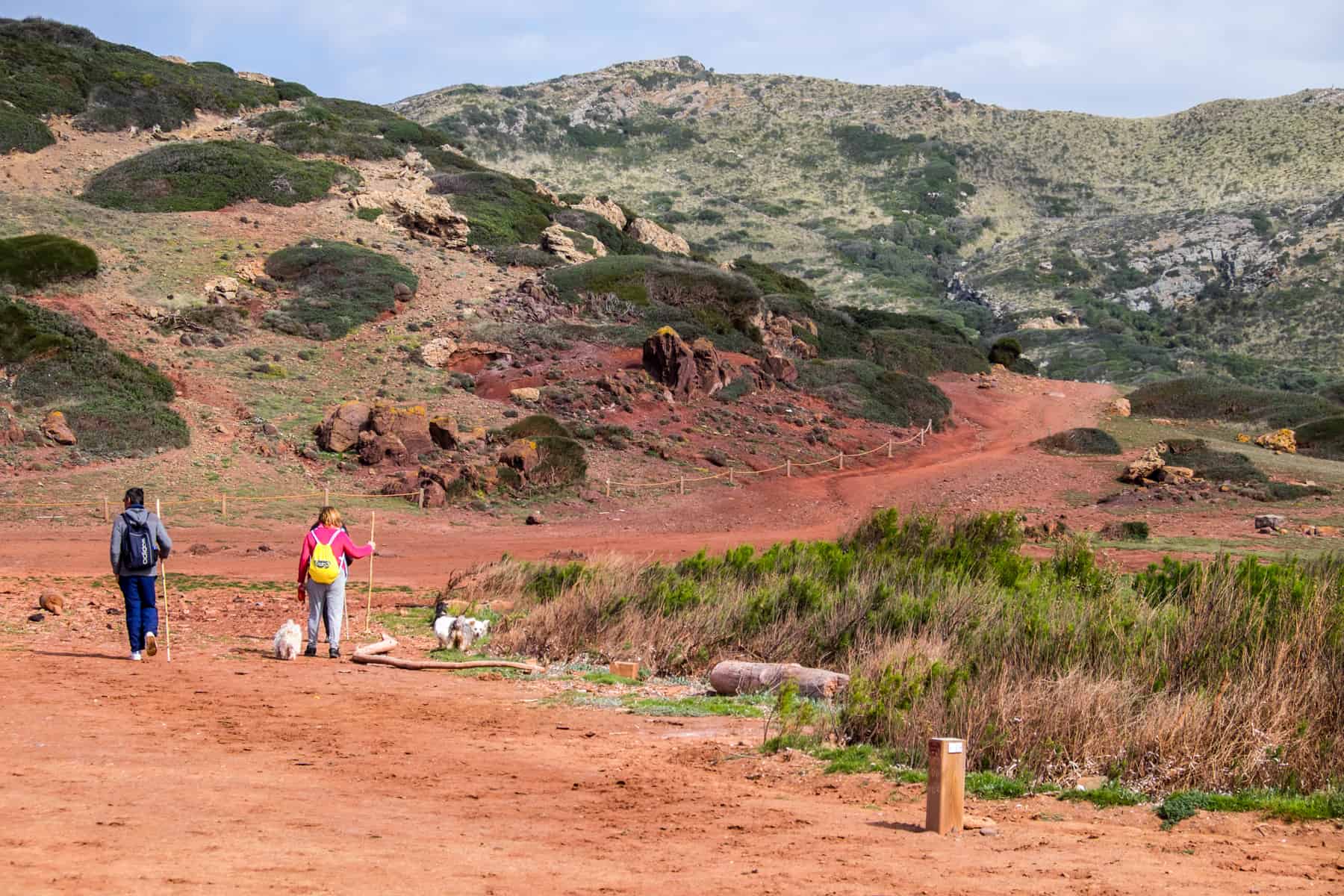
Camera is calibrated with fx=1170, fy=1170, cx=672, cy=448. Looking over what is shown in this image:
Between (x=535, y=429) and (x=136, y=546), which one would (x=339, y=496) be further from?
(x=136, y=546)

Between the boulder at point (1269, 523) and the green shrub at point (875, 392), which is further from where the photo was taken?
the green shrub at point (875, 392)

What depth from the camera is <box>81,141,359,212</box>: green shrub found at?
39.6 meters

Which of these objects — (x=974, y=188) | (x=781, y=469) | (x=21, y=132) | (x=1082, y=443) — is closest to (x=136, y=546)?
(x=781, y=469)

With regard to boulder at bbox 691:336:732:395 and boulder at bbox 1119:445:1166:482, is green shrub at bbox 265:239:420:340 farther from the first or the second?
boulder at bbox 1119:445:1166:482

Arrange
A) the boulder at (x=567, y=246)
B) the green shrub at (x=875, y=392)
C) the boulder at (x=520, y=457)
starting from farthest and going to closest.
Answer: the boulder at (x=567, y=246)
the green shrub at (x=875, y=392)
the boulder at (x=520, y=457)


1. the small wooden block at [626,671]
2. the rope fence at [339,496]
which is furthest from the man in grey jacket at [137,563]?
the rope fence at [339,496]

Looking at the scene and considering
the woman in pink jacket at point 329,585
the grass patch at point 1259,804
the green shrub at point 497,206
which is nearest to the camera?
the grass patch at point 1259,804

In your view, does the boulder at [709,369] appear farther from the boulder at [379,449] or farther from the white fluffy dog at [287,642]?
the white fluffy dog at [287,642]

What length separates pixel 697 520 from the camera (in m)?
25.2

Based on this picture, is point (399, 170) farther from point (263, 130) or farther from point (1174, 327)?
point (1174, 327)

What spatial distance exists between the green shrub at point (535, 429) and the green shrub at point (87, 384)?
7215 mm

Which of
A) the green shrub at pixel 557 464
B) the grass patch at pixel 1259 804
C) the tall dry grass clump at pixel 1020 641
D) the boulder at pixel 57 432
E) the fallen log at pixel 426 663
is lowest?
the fallen log at pixel 426 663

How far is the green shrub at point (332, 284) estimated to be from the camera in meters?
33.2

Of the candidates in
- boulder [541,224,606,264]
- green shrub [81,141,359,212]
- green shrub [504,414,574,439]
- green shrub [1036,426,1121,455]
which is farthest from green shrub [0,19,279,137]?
green shrub [1036,426,1121,455]
